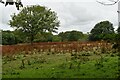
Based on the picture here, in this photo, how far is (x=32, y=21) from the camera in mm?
47656

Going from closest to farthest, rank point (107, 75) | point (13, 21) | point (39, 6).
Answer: point (107, 75) < point (13, 21) < point (39, 6)

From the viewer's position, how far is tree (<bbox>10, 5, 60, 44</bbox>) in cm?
4691

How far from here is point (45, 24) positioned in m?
48.1

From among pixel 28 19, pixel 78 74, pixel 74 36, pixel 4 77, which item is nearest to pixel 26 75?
pixel 4 77

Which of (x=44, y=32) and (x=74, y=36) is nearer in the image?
(x=44, y=32)

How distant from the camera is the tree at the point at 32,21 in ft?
154

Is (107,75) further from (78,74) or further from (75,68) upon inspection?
(75,68)

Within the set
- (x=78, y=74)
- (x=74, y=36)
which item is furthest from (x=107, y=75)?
(x=74, y=36)

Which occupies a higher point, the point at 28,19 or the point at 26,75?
the point at 28,19

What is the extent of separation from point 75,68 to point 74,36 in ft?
131

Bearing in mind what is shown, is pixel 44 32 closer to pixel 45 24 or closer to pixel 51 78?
pixel 45 24

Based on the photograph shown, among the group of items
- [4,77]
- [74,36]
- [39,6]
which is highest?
[39,6]

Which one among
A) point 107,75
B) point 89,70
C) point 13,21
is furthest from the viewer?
point 13,21

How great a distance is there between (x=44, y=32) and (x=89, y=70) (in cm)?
3451
